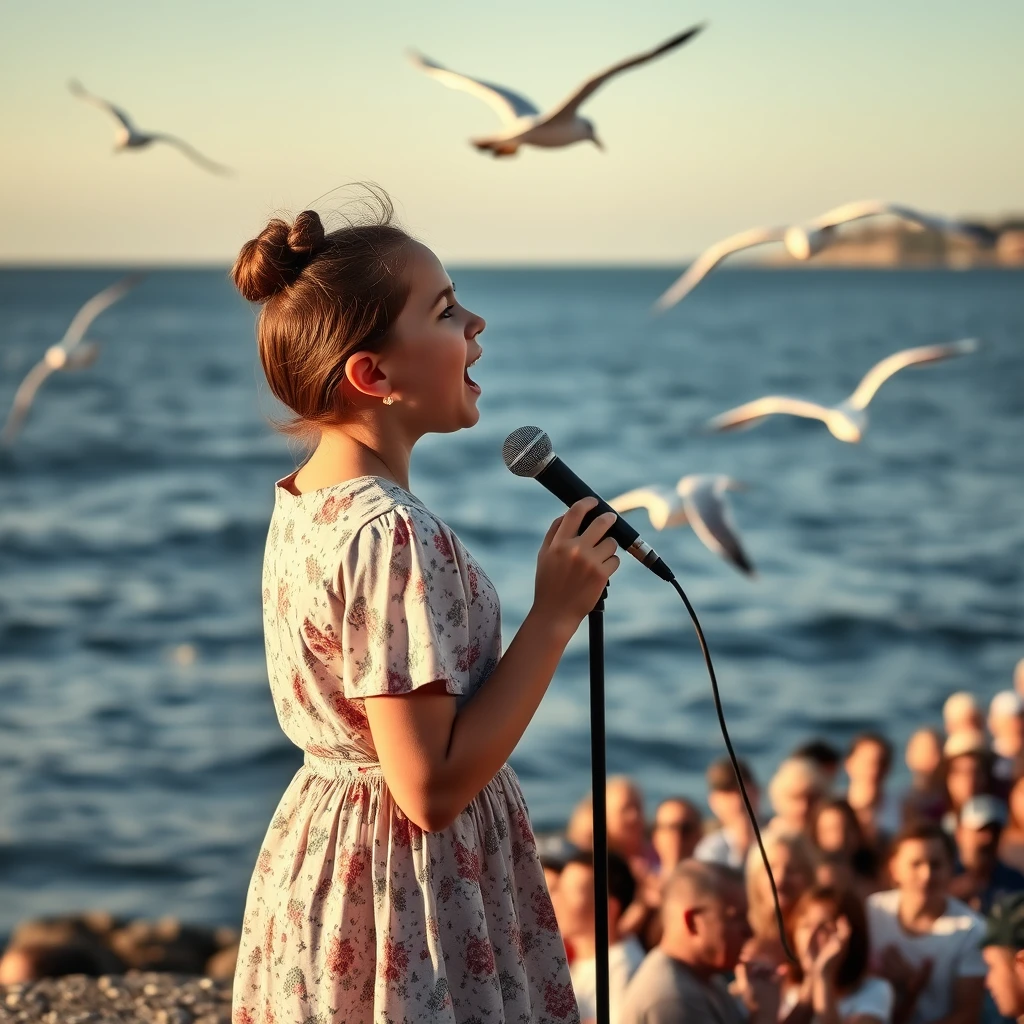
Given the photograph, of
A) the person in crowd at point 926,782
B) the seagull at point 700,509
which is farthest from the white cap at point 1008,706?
the seagull at point 700,509

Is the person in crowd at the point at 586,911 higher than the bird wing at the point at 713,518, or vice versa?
the bird wing at the point at 713,518

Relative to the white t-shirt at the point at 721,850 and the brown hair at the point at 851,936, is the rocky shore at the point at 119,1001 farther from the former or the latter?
the white t-shirt at the point at 721,850

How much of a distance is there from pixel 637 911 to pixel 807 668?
14.7 meters

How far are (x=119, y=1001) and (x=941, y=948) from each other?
179 cm

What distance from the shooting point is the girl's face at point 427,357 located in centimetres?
175

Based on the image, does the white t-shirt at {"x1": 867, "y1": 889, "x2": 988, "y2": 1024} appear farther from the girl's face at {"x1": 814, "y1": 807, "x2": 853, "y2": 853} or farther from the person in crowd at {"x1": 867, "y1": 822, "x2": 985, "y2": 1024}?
the girl's face at {"x1": 814, "y1": 807, "x2": 853, "y2": 853}

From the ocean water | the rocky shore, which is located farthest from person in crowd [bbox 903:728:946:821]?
the ocean water

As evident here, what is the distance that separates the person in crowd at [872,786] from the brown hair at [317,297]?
3.44m

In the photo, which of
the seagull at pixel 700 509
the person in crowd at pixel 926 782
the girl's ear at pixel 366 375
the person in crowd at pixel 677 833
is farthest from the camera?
the seagull at pixel 700 509

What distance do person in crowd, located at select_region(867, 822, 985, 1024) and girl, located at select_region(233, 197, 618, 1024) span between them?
6.50ft

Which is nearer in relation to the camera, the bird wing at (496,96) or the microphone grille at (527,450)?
the microphone grille at (527,450)

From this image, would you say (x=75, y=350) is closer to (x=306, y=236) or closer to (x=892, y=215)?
(x=892, y=215)

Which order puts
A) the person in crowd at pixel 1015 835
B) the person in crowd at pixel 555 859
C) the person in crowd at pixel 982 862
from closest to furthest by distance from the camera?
the person in crowd at pixel 555 859 → the person in crowd at pixel 982 862 → the person in crowd at pixel 1015 835

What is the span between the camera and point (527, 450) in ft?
5.89
